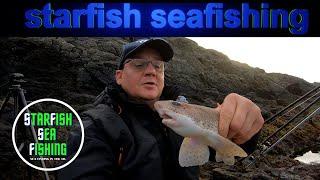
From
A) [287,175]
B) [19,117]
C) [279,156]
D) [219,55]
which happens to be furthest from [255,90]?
[19,117]

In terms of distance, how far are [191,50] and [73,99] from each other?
456cm

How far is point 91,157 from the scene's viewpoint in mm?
1809

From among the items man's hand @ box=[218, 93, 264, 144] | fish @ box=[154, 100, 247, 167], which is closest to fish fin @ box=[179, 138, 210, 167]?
fish @ box=[154, 100, 247, 167]

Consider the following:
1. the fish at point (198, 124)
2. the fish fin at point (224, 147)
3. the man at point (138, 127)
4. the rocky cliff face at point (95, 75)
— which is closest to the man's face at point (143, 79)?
the man at point (138, 127)

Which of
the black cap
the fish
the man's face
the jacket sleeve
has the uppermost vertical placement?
the black cap

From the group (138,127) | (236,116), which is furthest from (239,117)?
(138,127)

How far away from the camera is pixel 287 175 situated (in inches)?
174

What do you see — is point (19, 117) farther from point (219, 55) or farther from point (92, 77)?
point (219, 55)

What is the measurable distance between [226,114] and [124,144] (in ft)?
1.57

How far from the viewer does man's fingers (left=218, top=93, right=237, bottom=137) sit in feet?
5.49

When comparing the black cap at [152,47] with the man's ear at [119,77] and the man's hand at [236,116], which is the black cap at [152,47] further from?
the man's hand at [236,116]

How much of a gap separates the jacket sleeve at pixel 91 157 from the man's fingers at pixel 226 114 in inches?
19.6

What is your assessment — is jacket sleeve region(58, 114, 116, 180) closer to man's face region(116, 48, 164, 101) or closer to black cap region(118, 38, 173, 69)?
man's face region(116, 48, 164, 101)

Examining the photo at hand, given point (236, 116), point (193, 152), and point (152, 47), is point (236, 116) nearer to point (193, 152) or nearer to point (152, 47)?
point (193, 152)
